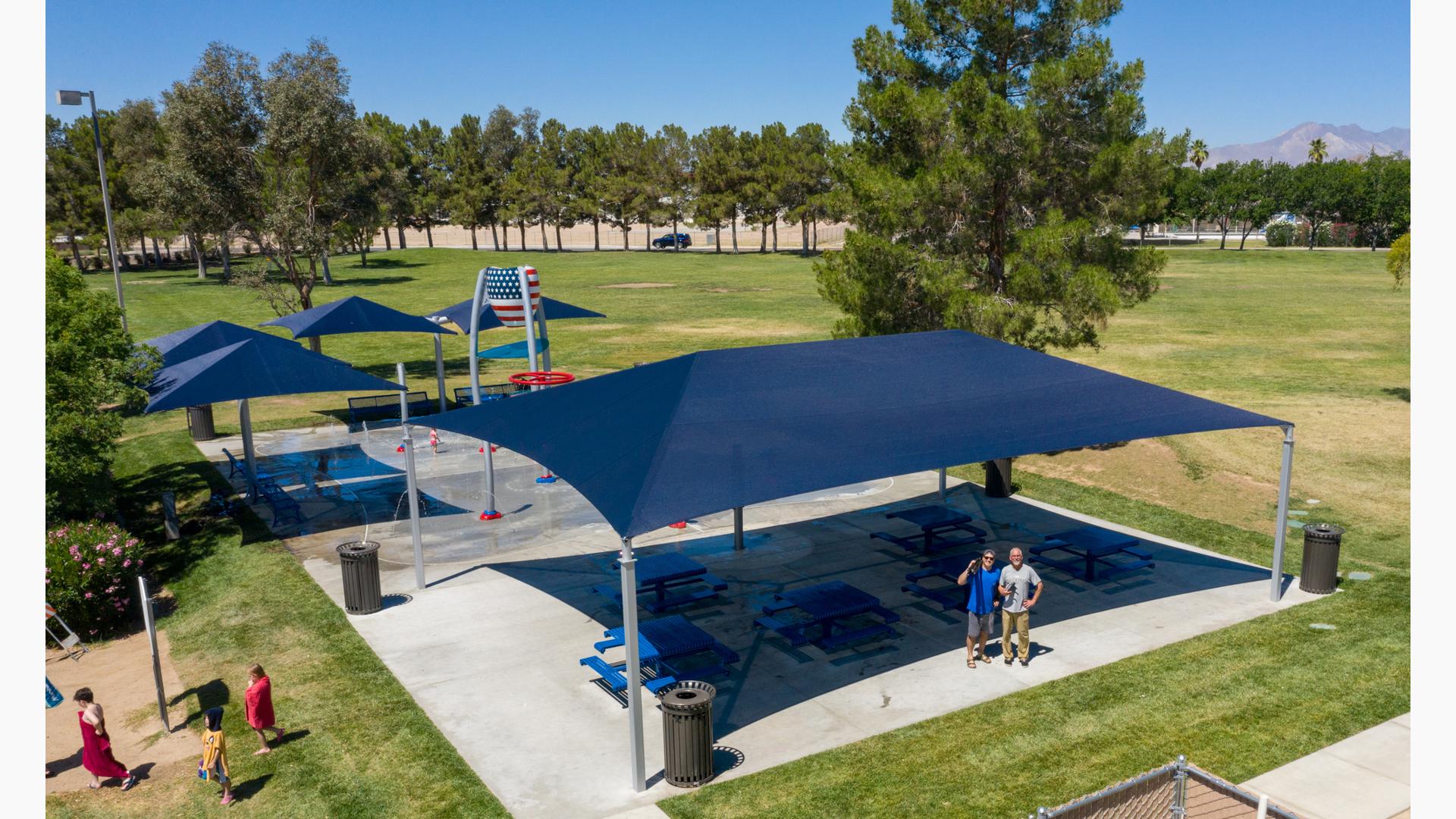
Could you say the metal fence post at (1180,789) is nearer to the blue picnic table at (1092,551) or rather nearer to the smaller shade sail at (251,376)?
the blue picnic table at (1092,551)

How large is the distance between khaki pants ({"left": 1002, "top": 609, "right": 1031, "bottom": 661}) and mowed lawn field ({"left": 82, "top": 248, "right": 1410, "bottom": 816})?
0.57 metres

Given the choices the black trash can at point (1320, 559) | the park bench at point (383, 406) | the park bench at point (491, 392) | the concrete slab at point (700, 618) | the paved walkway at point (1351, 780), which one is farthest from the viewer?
the park bench at point (491, 392)

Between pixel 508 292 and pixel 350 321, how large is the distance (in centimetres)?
931

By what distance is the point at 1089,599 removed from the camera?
1359cm

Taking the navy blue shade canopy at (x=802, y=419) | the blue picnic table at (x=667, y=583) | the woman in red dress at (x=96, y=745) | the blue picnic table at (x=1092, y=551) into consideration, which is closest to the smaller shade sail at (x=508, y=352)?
the navy blue shade canopy at (x=802, y=419)

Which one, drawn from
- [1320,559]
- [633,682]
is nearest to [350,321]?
[633,682]

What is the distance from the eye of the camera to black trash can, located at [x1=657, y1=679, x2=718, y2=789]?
9.13 meters

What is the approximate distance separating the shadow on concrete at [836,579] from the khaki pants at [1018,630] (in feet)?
1.25

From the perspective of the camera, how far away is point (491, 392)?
28.7 meters

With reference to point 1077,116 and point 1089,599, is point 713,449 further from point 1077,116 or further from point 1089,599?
point 1077,116

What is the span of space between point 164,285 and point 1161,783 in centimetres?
7575

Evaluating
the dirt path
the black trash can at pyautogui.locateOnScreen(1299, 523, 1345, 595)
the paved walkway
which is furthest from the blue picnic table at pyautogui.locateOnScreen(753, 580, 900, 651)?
the dirt path

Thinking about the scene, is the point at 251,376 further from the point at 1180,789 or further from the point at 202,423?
the point at 1180,789

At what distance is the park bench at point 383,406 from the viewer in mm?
26156
